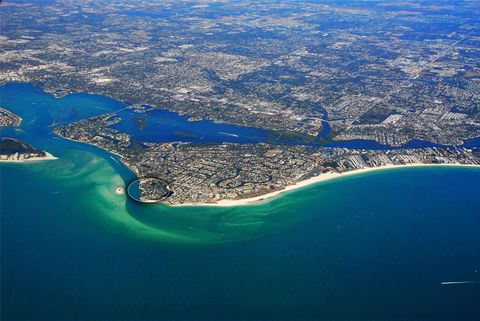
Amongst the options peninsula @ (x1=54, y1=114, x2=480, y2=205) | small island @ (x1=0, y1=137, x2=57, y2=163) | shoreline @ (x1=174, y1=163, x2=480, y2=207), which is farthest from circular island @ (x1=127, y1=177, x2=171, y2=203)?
small island @ (x1=0, y1=137, x2=57, y2=163)

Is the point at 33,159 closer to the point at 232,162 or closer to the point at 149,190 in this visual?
the point at 149,190

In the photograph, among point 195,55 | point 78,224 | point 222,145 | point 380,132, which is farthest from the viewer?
point 195,55

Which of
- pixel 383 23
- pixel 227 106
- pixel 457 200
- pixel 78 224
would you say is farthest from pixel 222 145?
pixel 383 23

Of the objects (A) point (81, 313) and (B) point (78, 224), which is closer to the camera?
(A) point (81, 313)

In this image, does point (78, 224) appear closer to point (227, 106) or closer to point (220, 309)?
point (220, 309)

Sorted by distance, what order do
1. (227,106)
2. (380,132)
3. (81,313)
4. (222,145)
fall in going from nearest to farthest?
(81,313)
(222,145)
(380,132)
(227,106)

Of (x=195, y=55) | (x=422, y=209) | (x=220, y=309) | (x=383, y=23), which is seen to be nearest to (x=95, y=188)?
(x=220, y=309)

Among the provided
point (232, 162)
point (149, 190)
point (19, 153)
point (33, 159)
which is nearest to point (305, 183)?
point (232, 162)
